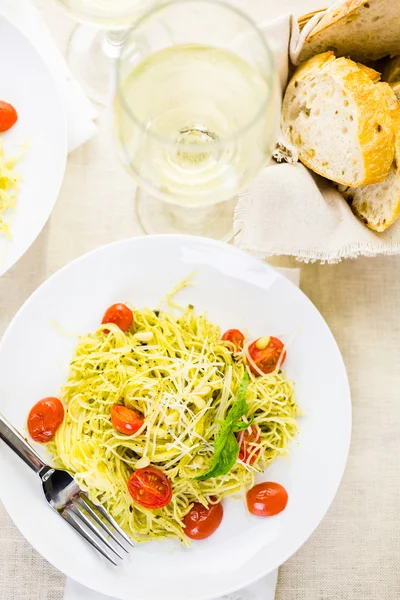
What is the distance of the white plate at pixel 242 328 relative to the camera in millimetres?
1685

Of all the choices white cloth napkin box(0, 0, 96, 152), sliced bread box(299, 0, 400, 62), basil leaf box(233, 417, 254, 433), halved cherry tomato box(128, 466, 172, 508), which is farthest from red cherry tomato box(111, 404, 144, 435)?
sliced bread box(299, 0, 400, 62)

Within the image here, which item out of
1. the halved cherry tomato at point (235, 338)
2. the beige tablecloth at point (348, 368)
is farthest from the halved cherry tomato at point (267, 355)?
the beige tablecloth at point (348, 368)

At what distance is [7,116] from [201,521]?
1083mm

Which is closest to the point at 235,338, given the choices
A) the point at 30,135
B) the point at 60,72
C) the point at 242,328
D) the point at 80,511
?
the point at 242,328

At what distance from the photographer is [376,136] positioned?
164 cm

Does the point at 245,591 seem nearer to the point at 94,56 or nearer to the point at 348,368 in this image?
the point at 348,368

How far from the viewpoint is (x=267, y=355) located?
1.72 meters

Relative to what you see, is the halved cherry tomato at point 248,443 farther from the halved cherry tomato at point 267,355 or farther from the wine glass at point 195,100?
the wine glass at point 195,100

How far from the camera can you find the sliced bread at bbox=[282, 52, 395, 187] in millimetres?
1640

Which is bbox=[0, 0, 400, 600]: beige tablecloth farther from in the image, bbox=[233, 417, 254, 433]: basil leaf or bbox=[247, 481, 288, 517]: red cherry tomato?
bbox=[233, 417, 254, 433]: basil leaf

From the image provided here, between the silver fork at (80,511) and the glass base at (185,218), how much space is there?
26.3 inches

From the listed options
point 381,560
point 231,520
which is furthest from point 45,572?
point 381,560

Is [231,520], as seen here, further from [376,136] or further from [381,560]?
[376,136]

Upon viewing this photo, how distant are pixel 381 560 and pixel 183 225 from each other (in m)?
1.02
